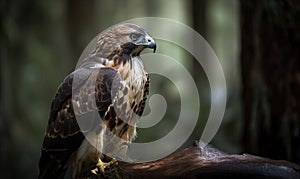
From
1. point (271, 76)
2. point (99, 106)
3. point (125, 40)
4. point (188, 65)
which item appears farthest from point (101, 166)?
point (188, 65)

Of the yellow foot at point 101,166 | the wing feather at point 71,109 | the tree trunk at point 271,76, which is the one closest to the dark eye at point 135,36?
the wing feather at point 71,109

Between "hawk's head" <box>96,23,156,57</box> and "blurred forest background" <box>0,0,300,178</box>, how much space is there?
2.17 metres

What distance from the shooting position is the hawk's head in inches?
187

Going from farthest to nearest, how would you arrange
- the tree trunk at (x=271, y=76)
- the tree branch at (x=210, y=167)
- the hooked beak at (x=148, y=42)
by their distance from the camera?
the tree trunk at (x=271, y=76)
the hooked beak at (x=148, y=42)
the tree branch at (x=210, y=167)

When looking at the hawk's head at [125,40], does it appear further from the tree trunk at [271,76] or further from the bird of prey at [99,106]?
the tree trunk at [271,76]

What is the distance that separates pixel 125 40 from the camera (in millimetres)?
4832

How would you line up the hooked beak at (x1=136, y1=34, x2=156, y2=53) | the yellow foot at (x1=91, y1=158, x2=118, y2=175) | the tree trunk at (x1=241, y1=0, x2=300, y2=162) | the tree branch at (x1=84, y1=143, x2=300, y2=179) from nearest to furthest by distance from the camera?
the tree branch at (x1=84, y1=143, x2=300, y2=179)
the hooked beak at (x1=136, y1=34, x2=156, y2=53)
the yellow foot at (x1=91, y1=158, x2=118, y2=175)
the tree trunk at (x1=241, y1=0, x2=300, y2=162)

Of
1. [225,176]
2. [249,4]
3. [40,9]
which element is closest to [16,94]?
[40,9]

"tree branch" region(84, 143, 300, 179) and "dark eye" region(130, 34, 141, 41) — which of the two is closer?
"tree branch" region(84, 143, 300, 179)

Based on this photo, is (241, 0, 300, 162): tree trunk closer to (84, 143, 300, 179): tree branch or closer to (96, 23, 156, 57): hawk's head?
(96, 23, 156, 57): hawk's head

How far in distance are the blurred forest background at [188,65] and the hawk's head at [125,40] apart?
2.17m

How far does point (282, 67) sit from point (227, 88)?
2.61 meters

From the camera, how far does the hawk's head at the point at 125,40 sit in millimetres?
4739

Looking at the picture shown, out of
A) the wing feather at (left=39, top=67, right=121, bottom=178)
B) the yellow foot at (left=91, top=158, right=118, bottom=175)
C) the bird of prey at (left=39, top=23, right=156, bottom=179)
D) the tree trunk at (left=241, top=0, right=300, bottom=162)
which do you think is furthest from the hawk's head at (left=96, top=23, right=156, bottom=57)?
the tree trunk at (left=241, top=0, right=300, bottom=162)
